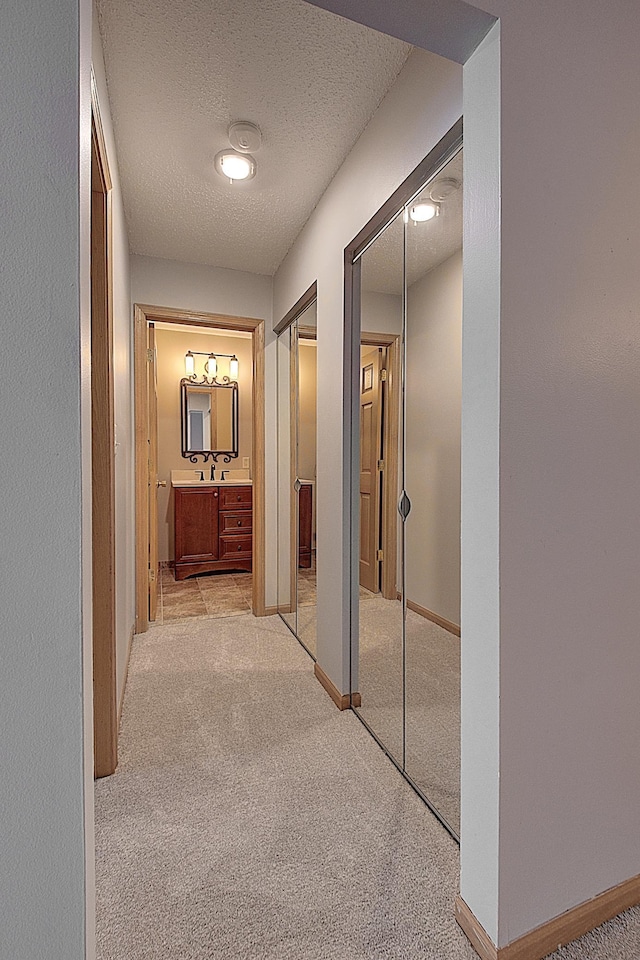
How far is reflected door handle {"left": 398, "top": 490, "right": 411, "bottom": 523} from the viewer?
6.26 ft

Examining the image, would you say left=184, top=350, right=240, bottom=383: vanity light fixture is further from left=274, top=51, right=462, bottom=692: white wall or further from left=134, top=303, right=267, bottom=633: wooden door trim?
left=274, top=51, right=462, bottom=692: white wall

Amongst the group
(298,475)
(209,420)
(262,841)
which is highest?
(209,420)

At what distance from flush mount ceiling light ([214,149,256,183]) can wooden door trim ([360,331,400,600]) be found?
1.03 metres

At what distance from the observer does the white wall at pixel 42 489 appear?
0.77m

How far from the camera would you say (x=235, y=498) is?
16.8 ft

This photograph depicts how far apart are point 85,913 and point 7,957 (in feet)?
0.38

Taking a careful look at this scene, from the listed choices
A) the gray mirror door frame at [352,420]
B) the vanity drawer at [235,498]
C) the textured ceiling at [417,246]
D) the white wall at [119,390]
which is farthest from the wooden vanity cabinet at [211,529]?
the textured ceiling at [417,246]

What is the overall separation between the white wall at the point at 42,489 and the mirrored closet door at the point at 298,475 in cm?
207

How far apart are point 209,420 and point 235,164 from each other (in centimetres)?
352

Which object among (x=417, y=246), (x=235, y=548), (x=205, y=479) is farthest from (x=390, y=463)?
(x=205, y=479)

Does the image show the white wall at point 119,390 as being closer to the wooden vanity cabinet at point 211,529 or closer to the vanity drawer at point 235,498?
the wooden vanity cabinet at point 211,529

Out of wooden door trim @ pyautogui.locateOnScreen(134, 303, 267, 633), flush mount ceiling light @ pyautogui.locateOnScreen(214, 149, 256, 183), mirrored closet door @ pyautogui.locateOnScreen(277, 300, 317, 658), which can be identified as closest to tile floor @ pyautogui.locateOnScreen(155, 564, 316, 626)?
mirrored closet door @ pyautogui.locateOnScreen(277, 300, 317, 658)

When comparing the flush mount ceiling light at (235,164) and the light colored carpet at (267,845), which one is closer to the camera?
the light colored carpet at (267,845)

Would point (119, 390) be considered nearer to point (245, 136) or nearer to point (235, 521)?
point (245, 136)
